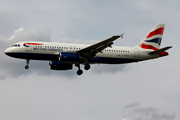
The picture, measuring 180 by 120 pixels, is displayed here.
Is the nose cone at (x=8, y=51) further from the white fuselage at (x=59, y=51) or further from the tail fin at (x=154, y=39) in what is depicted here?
the tail fin at (x=154, y=39)

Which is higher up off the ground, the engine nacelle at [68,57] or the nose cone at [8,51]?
the nose cone at [8,51]

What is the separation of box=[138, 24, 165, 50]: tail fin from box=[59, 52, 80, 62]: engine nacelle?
42.7ft

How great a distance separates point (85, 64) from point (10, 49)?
1189cm

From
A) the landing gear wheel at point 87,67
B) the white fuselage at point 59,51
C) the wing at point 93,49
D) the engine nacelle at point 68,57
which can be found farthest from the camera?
the landing gear wheel at point 87,67

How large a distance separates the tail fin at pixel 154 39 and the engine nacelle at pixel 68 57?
13011mm

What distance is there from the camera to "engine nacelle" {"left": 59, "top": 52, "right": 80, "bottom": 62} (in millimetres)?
41625

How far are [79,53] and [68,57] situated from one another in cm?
212

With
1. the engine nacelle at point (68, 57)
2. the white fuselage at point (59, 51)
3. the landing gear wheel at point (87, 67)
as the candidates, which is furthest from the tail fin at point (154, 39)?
the engine nacelle at point (68, 57)

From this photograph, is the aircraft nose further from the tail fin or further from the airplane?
the tail fin

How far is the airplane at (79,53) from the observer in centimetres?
4225

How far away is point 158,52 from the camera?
153ft

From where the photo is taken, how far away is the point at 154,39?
50.4 m

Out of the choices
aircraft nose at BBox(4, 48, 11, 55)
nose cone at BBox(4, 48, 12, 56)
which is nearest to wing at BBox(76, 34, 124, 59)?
nose cone at BBox(4, 48, 12, 56)

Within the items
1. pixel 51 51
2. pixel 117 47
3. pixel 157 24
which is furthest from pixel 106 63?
pixel 157 24
